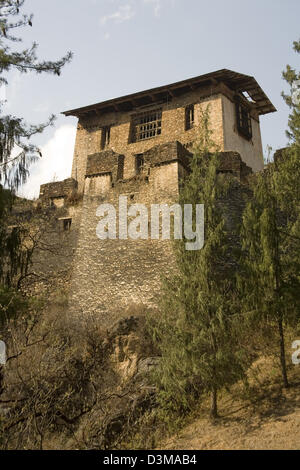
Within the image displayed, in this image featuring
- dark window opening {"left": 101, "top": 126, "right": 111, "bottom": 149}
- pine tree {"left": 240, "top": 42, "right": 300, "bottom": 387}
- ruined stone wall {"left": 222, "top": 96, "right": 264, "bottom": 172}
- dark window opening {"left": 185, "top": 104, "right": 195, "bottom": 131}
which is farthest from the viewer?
dark window opening {"left": 101, "top": 126, "right": 111, "bottom": 149}

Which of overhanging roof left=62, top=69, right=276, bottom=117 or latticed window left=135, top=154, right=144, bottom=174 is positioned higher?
overhanging roof left=62, top=69, right=276, bottom=117

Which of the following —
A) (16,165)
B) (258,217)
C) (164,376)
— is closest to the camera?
(16,165)

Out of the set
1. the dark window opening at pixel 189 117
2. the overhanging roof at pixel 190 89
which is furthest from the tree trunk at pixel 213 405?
the overhanging roof at pixel 190 89

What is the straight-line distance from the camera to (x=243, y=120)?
2064cm

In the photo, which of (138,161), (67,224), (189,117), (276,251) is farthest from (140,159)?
(276,251)

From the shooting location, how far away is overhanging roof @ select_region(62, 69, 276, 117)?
778 inches

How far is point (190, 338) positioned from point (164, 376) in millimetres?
944

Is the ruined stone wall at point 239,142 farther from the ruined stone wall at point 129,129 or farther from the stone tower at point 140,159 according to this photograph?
the ruined stone wall at point 129,129

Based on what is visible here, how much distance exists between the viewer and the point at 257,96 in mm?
21578

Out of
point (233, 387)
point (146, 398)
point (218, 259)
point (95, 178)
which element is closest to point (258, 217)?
point (218, 259)

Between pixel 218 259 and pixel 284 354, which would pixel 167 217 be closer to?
pixel 218 259

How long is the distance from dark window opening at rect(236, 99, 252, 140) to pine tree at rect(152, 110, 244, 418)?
11284 mm

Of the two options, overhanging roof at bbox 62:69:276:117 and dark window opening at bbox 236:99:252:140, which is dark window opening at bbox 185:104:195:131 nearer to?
Result: overhanging roof at bbox 62:69:276:117

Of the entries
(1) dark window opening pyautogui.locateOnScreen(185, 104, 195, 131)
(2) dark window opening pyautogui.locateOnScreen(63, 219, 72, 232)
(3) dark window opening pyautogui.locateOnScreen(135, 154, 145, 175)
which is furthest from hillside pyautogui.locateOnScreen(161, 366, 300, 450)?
(1) dark window opening pyautogui.locateOnScreen(185, 104, 195, 131)
